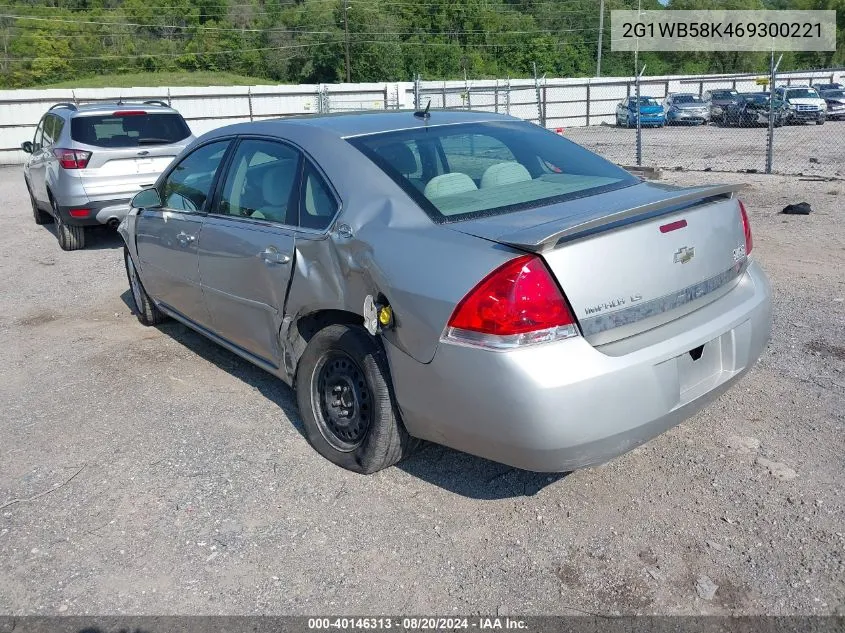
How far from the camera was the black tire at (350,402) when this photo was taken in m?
3.40

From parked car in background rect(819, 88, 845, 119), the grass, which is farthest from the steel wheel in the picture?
the grass

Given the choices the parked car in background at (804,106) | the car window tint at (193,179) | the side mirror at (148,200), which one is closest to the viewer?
the car window tint at (193,179)

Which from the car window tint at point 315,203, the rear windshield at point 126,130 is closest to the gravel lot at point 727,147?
the rear windshield at point 126,130

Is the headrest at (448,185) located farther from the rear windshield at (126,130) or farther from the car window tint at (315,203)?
the rear windshield at (126,130)

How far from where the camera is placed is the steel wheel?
11.7ft

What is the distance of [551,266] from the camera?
9.25 ft

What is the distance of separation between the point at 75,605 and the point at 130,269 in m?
3.88

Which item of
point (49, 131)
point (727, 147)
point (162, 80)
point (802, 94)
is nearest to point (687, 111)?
point (802, 94)

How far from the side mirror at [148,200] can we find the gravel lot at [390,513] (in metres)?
1.17

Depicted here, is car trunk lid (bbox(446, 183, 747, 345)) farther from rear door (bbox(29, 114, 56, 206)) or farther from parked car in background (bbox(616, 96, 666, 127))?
parked car in background (bbox(616, 96, 666, 127))

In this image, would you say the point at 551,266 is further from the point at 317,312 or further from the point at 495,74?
the point at 495,74

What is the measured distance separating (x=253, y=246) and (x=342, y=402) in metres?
0.98

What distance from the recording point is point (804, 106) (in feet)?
91.1

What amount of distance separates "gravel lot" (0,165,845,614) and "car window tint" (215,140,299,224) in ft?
3.83
